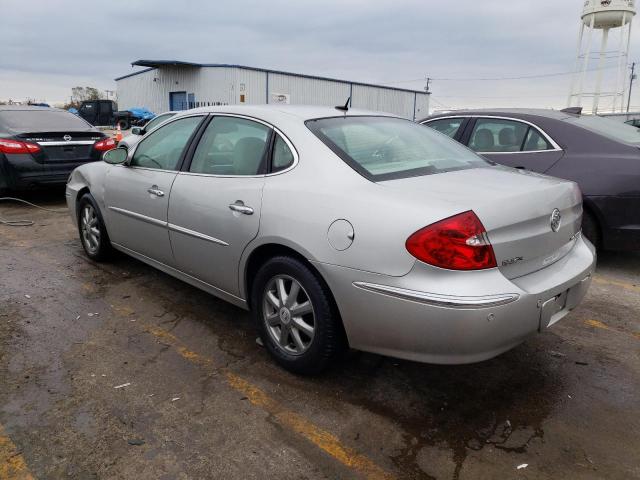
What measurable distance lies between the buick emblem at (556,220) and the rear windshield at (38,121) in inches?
294

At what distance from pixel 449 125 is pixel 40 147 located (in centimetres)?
580

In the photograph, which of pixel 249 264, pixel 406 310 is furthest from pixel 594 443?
pixel 249 264

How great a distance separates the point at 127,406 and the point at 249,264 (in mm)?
1012

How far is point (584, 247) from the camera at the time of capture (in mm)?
3100

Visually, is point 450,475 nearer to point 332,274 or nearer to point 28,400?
point 332,274

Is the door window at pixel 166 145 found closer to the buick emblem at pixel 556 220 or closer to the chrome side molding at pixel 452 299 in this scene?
the chrome side molding at pixel 452 299

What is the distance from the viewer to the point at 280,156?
3.04 m

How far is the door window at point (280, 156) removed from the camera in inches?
118

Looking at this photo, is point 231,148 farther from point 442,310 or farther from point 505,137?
point 505,137

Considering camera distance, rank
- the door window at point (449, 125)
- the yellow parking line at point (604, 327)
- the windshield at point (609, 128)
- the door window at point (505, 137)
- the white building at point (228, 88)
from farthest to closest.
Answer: the white building at point (228, 88) → the door window at point (449, 125) → the door window at point (505, 137) → the windshield at point (609, 128) → the yellow parking line at point (604, 327)

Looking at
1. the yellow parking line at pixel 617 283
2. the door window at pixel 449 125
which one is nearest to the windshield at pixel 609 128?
the door window at pixel 449 125

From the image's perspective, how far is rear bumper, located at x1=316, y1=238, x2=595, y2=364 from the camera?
7.43 feet

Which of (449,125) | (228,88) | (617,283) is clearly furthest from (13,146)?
(228,88)

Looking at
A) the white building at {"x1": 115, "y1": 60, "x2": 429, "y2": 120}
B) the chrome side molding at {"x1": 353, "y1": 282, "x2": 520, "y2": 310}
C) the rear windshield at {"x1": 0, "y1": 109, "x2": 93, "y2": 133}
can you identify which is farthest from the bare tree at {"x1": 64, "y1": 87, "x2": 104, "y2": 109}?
the chrome side molding at {"x1": 353, "y1": 282, "x2": 520, "y2": 310}
